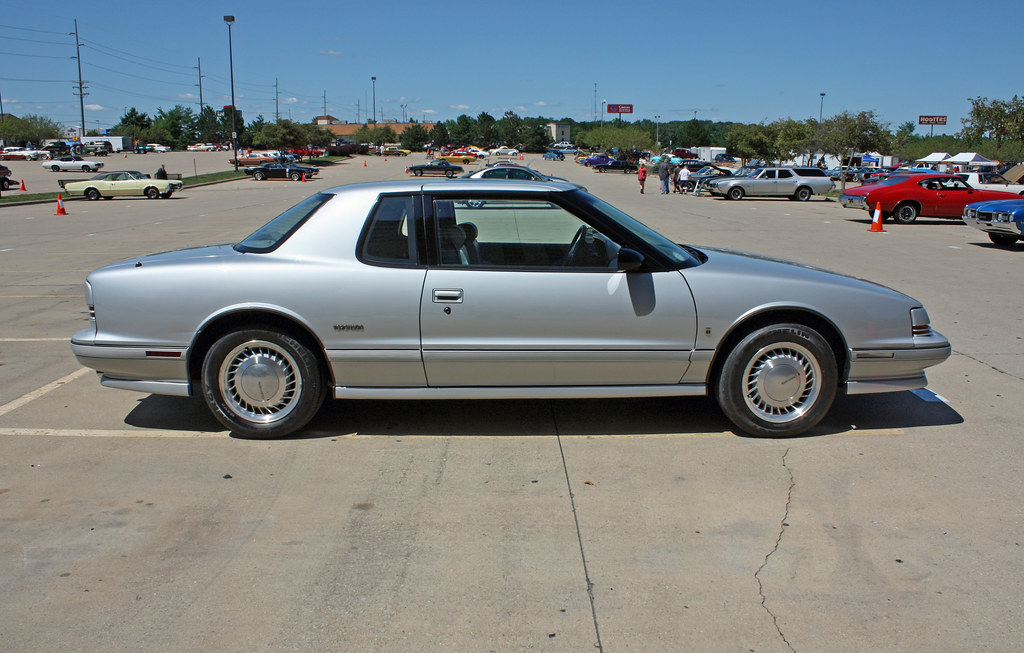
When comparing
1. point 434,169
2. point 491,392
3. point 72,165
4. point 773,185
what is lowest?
point 491,392

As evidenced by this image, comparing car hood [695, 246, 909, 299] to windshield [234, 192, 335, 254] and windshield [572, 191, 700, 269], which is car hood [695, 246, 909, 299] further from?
windshield [234, 192, 335, 254]

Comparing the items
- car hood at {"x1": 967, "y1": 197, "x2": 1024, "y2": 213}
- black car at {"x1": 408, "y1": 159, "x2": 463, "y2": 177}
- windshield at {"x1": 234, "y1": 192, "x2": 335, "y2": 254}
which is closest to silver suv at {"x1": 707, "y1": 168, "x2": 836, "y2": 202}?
car hood at {"x1": 967, "y1": 197, "x2": 1024, "y2": 213}

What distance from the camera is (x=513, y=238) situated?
5.23m

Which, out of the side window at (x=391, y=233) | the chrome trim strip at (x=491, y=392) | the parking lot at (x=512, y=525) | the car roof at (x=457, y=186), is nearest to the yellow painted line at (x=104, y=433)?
the parking lot at (x=512, y=525)

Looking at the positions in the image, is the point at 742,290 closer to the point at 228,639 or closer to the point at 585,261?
the point at 585,261

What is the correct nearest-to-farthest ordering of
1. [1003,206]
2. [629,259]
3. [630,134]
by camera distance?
[629,259], [1003,206], [630,134]

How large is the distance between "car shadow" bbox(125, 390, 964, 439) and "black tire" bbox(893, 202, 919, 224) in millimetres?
18525

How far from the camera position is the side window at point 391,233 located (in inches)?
191

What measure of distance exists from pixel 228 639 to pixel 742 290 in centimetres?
340

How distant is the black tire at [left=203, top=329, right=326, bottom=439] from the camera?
4.82m

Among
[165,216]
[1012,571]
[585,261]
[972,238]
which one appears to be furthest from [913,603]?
[165,216]

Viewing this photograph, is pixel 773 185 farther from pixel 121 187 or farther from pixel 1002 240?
pixel 121 187

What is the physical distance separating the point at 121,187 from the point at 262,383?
34.8 m

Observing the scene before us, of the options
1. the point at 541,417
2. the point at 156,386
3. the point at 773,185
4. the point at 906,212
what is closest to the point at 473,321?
the point at 541,417
